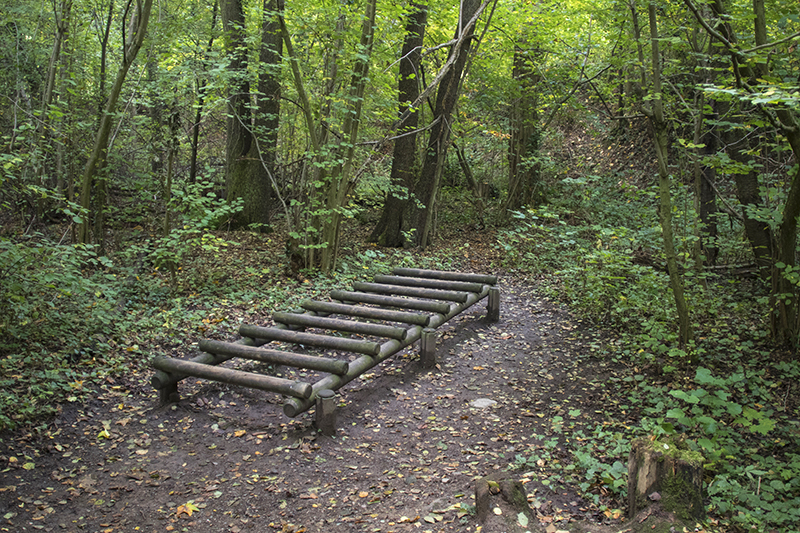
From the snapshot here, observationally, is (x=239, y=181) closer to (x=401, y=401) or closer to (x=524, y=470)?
(x=401, y=401)

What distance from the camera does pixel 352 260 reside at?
905 centimetres

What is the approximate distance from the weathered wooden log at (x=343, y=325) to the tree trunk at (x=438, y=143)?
16.1 ft

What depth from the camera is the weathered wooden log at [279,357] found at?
4.37 meters

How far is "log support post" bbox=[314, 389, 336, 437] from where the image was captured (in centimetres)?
409

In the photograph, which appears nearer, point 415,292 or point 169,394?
point 169,394

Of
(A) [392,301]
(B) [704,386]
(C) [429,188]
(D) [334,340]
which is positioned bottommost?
(D) [334,340]

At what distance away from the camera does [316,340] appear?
5.06 meters

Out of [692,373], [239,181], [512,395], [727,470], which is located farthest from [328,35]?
[727,470]

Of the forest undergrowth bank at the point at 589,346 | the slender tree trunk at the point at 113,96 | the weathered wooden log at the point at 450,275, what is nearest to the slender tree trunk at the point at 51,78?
the slender tree trunk at the point at 113,96

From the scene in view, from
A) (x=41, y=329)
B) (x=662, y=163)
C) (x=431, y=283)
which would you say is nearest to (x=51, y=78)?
(x=41, y=329)

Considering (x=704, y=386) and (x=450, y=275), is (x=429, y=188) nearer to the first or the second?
(x=450, y=275)

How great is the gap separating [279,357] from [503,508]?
2.45 metres

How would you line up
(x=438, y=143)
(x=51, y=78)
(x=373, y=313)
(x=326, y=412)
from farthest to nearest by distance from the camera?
(x=438, y=143) → (x=51, y=78) → (x=373, y=313) → (x=326, y=412)

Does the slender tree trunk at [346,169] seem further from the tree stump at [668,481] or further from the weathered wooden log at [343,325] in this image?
the tree stump at [668,481]
